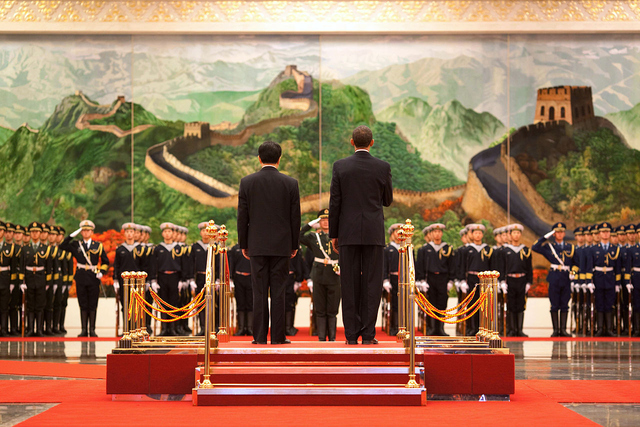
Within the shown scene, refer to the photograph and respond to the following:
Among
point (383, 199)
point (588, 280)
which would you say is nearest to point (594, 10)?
point (588, 280)

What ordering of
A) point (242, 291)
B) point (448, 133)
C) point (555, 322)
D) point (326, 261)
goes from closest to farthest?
point (326, 261), point (242, 291), point (555, 322), point (448, 133)

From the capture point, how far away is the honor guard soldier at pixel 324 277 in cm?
952

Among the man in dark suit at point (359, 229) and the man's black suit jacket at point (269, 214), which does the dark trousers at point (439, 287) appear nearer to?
the man in dark suit at point (359, 229)

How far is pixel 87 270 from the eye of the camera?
42.5 feet

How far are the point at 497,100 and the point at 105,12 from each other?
8.67 metres

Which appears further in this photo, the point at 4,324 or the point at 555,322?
the point at 555,322

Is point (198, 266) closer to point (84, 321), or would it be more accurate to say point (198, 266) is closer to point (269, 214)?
point (84, 321)

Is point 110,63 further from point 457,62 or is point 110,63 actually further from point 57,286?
point 457,62

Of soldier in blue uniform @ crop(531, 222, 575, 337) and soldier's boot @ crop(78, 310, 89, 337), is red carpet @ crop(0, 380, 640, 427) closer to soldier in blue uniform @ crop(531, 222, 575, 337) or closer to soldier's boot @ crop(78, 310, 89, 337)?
soldier's boot @ crop(78, 310, 89, 337)

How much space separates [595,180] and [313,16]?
6971mm

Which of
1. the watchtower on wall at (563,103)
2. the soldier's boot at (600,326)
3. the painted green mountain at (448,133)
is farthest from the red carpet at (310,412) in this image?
the watchtower on wall at (563,103)

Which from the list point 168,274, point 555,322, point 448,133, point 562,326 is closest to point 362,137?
point 168,274

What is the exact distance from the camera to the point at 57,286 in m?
13.7

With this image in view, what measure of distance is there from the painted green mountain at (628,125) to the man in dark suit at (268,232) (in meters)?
12.0
